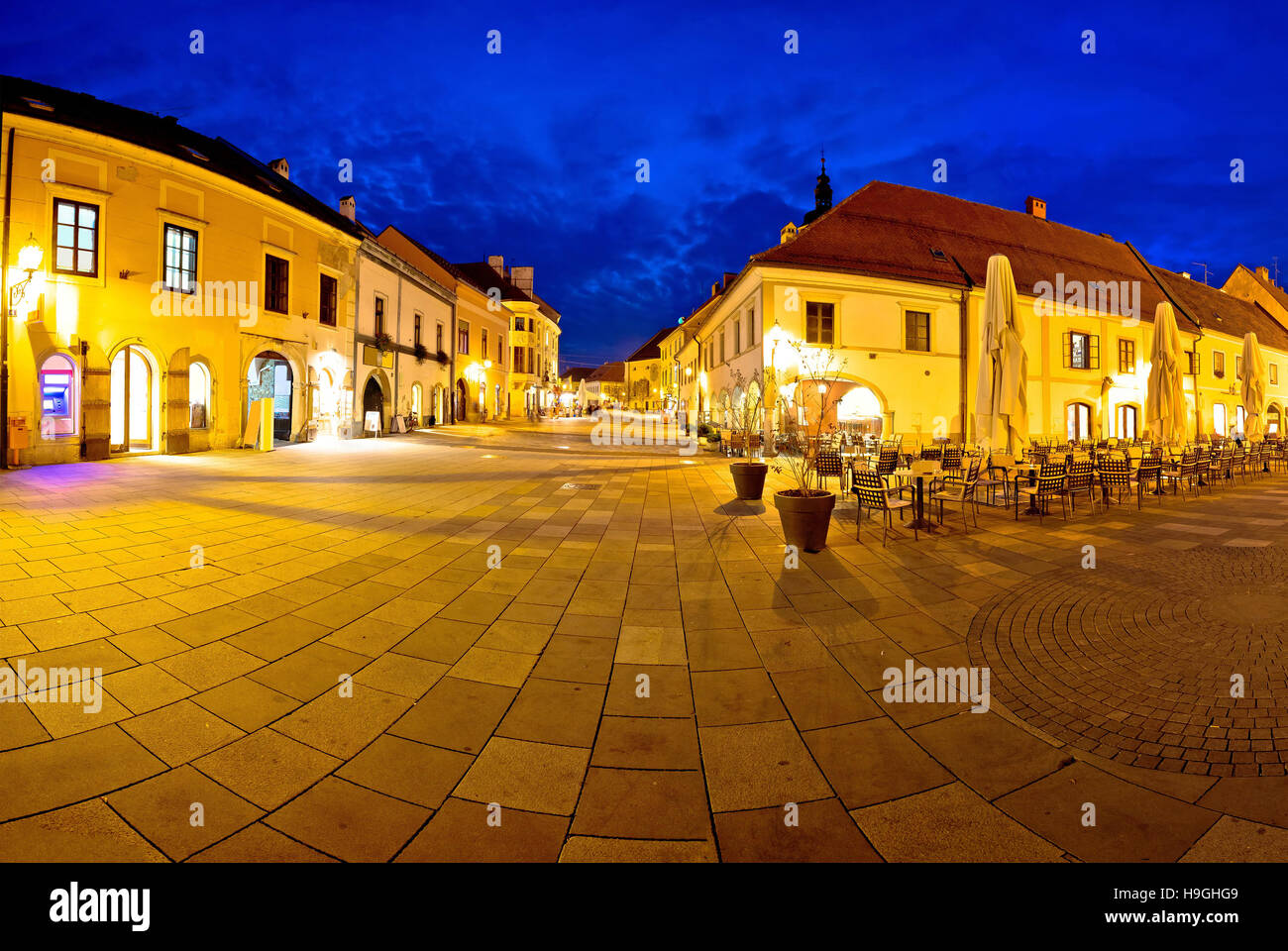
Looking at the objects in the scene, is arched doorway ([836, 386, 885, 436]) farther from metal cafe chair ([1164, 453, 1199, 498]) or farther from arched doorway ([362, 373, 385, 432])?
arched doorway ([362, 373, 385, 432])

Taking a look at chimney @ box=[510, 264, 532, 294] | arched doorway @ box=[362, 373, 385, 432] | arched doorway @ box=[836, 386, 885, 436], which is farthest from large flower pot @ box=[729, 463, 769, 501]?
chimney @ box=[510, 264, 532, 294]

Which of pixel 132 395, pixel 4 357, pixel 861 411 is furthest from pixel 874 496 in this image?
pixel 132 395

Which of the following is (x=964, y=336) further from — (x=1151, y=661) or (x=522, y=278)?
(x=522, y=278)

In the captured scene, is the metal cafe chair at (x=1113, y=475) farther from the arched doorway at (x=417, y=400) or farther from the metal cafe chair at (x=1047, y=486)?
the arched doorway at (x=417, y=400)

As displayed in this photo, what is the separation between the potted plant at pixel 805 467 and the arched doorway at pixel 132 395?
17.5m

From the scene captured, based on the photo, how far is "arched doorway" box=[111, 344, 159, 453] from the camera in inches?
624

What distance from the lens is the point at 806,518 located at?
7102mm

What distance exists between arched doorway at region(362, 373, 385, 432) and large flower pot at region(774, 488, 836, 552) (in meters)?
22.3

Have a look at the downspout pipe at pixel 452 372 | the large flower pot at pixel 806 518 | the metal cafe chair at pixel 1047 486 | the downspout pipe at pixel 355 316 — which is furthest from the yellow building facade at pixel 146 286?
the metal cafe chair at pixel 1047 486

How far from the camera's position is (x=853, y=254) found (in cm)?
2256

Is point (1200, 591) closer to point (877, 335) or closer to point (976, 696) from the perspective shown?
point (976, 696)

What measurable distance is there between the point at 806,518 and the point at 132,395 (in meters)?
21.2
